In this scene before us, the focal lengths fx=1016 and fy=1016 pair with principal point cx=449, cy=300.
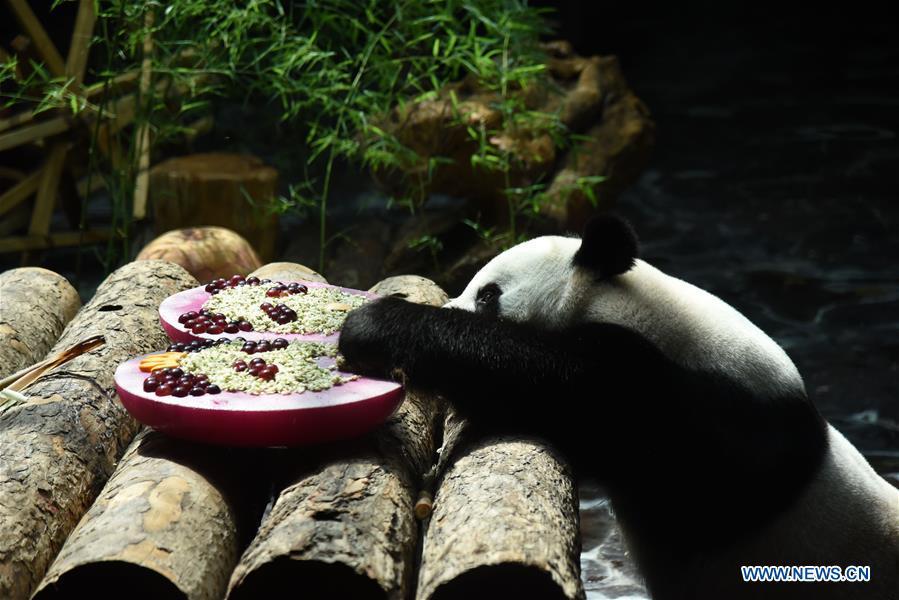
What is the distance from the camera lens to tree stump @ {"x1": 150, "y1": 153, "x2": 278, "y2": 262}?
587 cm

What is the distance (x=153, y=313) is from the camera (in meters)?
3.19

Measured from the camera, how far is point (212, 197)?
19.3 ft

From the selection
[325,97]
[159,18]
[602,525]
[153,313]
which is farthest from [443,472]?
[159,18]

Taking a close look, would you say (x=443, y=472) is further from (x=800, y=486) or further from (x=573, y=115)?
(x=573, y=115)

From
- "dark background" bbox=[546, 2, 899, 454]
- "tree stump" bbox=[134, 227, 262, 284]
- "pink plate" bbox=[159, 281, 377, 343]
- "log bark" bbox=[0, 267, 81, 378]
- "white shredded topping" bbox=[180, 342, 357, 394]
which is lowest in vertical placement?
"dark background" bbox=[546, 2, 899, 454]

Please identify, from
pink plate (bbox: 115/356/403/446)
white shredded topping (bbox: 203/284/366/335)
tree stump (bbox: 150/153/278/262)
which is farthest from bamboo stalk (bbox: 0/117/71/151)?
pink plate (bbox: 115/356/403/446)

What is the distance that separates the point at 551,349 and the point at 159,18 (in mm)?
3528

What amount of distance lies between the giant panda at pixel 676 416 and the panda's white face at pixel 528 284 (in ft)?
0.26

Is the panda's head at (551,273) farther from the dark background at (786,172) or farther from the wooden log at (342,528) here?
the dark background at (786,172)

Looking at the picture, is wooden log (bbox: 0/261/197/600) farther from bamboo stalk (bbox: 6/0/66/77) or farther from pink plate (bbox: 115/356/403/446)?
bamboo stalk (bbox: 6/0/66/77)

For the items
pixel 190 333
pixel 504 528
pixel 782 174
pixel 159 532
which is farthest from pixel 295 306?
pixel 782 174

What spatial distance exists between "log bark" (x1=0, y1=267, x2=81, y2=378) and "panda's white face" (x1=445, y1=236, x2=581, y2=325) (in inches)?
54.9

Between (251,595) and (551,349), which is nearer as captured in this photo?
(251,595)

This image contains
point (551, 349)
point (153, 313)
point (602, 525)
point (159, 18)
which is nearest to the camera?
point (551, 349)
